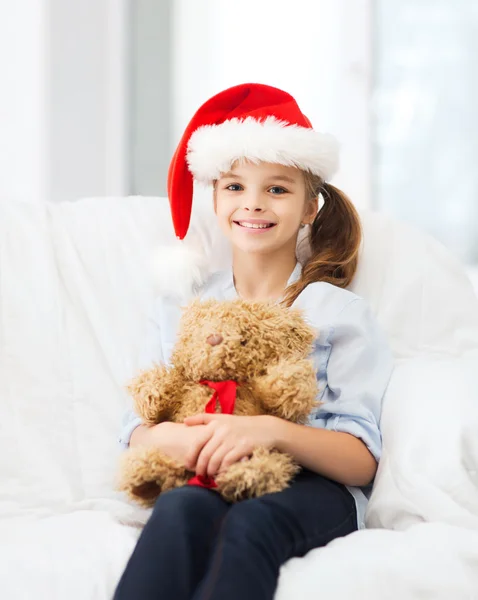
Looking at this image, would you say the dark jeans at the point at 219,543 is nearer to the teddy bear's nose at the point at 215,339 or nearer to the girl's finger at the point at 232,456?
the girl's finger at the point at 232,456

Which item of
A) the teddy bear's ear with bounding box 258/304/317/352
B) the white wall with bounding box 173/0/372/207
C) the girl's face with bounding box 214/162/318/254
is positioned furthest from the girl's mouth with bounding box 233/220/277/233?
the white wall with bounding box 173/0/372/207

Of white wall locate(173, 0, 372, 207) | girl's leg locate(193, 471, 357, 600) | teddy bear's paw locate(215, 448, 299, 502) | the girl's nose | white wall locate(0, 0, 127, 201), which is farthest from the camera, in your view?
white wall locate(173, 0, 372, 207)

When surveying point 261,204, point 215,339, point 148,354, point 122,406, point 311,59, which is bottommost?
point 122,406

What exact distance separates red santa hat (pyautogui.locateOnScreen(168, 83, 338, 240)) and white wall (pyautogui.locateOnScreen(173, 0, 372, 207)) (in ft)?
4.13

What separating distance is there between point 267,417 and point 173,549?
9.1 inches

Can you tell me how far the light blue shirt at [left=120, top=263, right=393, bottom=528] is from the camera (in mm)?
1134

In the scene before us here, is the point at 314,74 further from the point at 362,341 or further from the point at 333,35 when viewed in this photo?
the point at 362,341

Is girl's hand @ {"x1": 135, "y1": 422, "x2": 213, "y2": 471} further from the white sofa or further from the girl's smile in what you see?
the girl's smile

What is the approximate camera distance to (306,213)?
1.36 m

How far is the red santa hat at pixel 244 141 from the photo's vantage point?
1263 millimetres

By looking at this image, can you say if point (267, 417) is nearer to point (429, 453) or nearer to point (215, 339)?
→ point (215, 339)

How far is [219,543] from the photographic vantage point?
0.86 meters

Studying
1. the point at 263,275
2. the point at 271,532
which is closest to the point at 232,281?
the point at 263,275

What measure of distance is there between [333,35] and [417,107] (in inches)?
14.0
